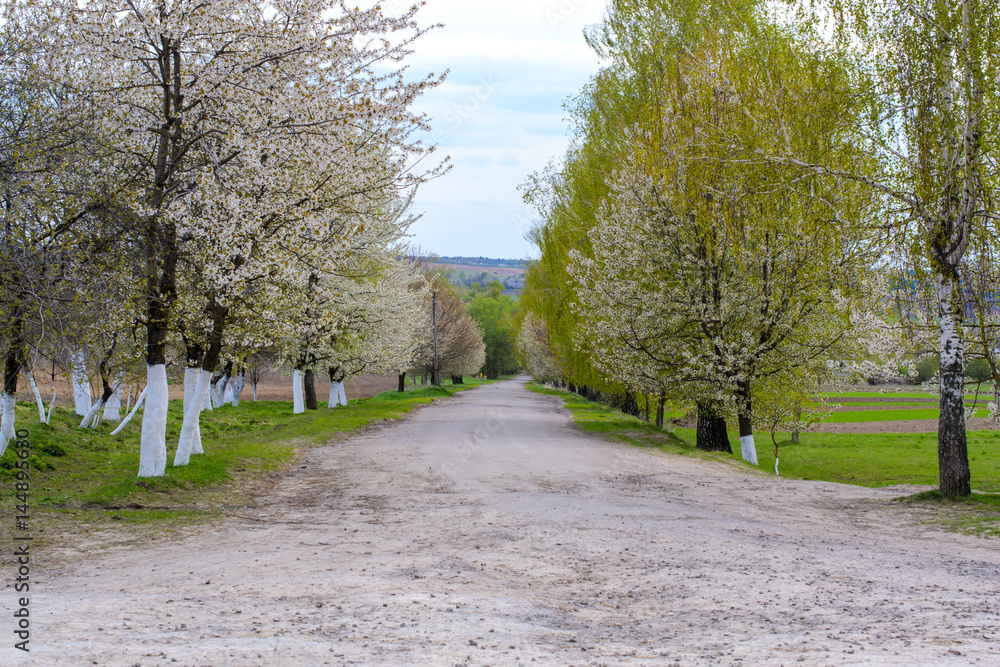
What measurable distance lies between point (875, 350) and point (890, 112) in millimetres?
3886

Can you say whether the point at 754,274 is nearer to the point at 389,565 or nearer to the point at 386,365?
the point at 389,565

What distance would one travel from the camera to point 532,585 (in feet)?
21.4

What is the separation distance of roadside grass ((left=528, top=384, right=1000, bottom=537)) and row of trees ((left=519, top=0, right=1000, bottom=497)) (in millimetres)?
1109

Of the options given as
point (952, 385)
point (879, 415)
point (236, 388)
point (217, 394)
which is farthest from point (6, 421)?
point (879, 415)

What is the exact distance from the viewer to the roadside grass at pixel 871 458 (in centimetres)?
1063

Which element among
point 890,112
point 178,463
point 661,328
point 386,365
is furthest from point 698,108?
point 386,365

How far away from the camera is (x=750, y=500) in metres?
11.5

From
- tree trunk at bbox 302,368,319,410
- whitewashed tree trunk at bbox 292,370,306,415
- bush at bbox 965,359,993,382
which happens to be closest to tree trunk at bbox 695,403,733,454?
bush at bbox 965,359,993,382

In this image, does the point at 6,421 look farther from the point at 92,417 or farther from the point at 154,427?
the point at 92,417

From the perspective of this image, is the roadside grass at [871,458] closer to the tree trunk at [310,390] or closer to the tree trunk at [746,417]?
the tree trunk at [746,417]

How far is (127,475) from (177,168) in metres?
4.93

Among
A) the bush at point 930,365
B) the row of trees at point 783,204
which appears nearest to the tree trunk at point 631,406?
the row of trees at point 783,204

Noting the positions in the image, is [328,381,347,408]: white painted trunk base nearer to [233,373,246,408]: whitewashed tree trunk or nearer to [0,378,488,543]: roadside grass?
[233,373,246,408]: whitewashed tree trunk

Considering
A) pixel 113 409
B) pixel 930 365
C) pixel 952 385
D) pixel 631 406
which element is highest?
pixel 952 385
